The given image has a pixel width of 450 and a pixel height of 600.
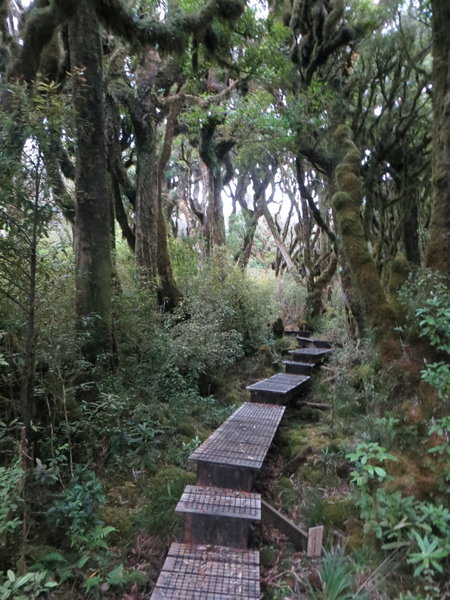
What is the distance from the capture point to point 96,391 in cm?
502

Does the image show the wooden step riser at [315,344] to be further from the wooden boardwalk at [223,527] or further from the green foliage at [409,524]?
the green foliage at [409,524]

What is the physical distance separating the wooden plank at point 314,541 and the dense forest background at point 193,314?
117mm

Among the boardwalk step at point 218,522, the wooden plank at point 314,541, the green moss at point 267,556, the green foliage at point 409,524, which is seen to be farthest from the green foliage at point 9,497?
the green foliage at point 409,524

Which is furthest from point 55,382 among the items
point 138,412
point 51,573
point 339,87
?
point 339,87

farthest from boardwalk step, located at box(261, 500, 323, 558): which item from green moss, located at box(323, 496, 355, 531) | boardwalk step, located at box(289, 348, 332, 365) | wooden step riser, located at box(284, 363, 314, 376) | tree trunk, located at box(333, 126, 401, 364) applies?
boardwalk step, located at box(289, 348, 332, 365)

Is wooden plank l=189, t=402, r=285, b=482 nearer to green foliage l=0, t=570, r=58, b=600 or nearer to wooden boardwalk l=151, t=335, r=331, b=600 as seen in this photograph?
wooden boardwalk l=151, t=335, r=331, b=600

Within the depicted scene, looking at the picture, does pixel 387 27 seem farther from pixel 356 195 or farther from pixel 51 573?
pixel 51 573

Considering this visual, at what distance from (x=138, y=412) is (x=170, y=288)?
4943 mm

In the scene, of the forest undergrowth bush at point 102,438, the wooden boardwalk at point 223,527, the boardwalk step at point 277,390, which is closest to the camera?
the wooden boardwalk at point 223,527

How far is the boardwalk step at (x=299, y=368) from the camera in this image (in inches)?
342

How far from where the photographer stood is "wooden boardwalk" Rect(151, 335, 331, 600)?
2.93m

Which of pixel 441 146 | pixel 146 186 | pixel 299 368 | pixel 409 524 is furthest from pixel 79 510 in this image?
pixel 146 186

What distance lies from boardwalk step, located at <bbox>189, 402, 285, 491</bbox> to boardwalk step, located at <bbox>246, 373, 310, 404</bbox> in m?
1.09

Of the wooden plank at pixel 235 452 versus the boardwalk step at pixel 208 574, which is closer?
the boardwalk step at pixel 208 574
